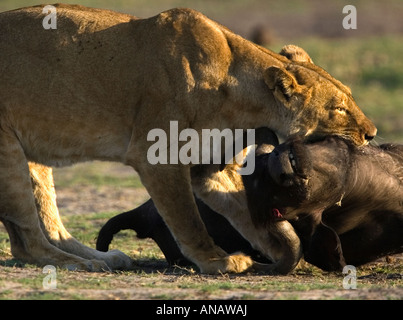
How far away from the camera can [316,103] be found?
5535 millimetres

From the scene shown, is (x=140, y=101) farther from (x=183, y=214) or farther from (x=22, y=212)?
(x=22, y=212)

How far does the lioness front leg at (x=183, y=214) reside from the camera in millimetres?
5355

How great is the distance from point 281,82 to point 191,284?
1.26 m

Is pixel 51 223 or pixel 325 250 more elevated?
pixel 51 223

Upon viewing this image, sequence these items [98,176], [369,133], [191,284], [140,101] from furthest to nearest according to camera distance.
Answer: [98,176] → [369,133] → [140,101] → [191,284]

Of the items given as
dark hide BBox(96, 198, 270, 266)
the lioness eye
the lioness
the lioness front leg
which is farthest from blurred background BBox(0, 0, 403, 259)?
the lioness front leg

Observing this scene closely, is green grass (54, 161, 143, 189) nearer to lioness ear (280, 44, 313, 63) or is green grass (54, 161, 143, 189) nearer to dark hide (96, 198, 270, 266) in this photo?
dark hide (96, 198, 270, 266)

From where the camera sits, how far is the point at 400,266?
19.8 ft

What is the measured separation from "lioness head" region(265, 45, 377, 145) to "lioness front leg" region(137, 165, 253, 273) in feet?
2.19

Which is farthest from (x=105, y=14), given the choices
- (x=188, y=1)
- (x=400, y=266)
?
(x=188, y=1)

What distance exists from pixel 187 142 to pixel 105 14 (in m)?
0.99

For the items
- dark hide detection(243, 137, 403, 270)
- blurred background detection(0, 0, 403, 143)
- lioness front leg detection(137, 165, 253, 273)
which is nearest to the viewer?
dark hide detection(243, 137, 403, 270)

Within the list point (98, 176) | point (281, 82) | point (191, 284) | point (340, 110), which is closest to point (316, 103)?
point (340, 110)

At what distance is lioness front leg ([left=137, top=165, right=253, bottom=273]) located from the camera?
536cm
